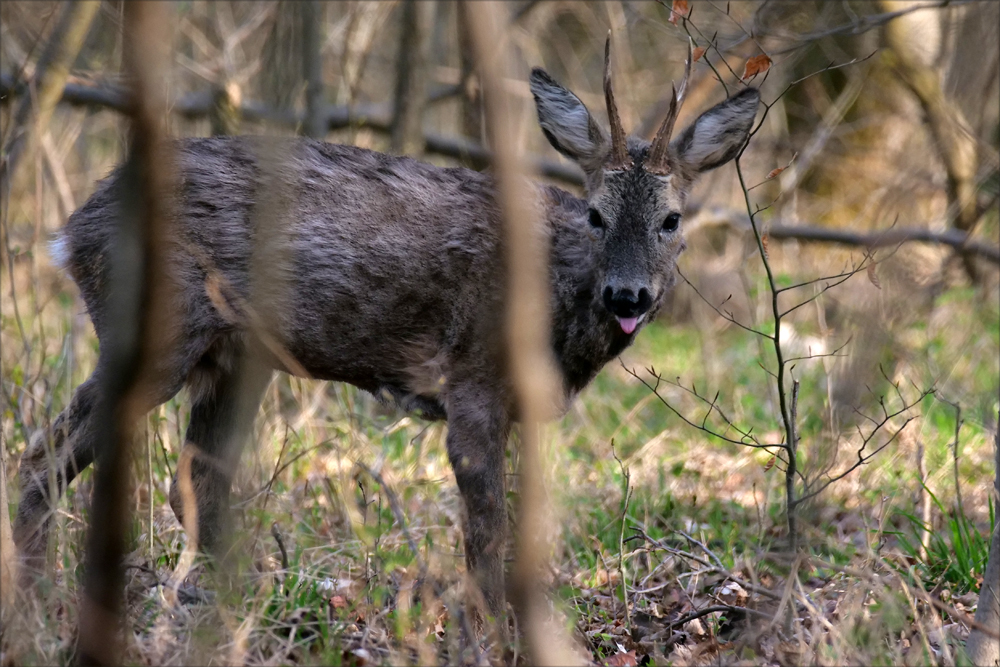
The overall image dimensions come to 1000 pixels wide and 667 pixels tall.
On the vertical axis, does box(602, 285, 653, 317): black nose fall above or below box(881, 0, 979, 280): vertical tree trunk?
below

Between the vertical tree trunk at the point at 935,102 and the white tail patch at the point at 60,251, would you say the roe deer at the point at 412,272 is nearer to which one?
the white tail patch at the point at 60,251

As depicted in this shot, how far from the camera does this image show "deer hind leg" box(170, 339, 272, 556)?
480cm

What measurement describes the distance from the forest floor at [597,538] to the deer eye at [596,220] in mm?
1145

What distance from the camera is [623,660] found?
3969mm

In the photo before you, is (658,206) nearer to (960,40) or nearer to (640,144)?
(640,144)

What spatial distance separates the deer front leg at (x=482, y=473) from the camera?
4.46 metres

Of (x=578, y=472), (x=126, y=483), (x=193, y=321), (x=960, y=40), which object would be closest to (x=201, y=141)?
(x=193, y=321)

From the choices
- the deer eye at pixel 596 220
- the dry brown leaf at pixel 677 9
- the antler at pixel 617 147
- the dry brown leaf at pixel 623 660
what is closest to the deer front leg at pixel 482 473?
the dry brown leaf at pixel 623 660

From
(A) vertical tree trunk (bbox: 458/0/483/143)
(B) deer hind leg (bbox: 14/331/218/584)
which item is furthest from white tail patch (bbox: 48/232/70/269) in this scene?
(A) vertical tree trunk (bbox: 458/0/483/143)

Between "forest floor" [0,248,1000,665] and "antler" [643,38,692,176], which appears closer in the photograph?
"forest floor" [0,248,1000,665]

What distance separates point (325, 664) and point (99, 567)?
910 mm

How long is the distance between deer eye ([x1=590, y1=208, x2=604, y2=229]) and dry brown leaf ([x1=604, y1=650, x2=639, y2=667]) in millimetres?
1799

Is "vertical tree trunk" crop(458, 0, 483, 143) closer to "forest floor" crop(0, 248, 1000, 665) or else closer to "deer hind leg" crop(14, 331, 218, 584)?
"forest floor" crop(0, 248, 1000, 665)

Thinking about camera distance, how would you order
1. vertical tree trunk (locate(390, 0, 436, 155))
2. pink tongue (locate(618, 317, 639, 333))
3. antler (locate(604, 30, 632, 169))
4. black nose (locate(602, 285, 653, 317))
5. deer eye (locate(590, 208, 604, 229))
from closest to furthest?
1. antler (locate(604, 30, 632, 169))
2. black nose (locate(602, 285, 653, 317))
3. pink tongue (locate(618, 317, 639, 333))
4. deer eye (locate(590, 208, 604, 229))
5. vertical tree trunk (locate(390, 0, 436, 155))
